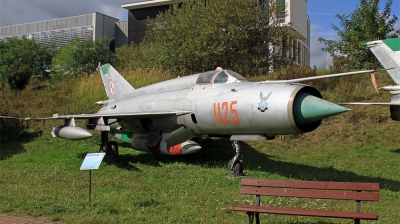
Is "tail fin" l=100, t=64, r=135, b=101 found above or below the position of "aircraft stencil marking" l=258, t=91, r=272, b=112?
above

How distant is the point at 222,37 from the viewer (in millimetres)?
23438

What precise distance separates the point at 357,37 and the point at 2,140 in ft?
63.8

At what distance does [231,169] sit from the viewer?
9.62m

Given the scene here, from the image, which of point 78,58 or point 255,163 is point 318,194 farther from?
point 78,58

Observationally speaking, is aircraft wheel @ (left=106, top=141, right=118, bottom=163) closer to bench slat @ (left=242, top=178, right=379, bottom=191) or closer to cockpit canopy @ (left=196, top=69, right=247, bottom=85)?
cockpit canopy @ (left=196, top=69, right=247, bottom=85)

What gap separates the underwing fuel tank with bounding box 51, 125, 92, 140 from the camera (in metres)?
11.4

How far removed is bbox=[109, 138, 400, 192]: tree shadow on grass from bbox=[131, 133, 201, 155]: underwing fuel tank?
0.53 metres

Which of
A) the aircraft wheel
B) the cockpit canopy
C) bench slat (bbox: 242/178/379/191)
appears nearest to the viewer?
bench slat (bbox: 242/178/379/191)

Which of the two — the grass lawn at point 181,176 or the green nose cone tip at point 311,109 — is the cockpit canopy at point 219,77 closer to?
the green nose cone tip at point 311,109

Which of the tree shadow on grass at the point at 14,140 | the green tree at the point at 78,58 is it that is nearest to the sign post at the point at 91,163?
the tree shadow on grass at the point at 14,140

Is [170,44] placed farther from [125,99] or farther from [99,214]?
[99,214]

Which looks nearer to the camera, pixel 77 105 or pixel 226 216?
pixel 226 216

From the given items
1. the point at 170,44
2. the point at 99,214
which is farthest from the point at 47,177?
the point at 170,44

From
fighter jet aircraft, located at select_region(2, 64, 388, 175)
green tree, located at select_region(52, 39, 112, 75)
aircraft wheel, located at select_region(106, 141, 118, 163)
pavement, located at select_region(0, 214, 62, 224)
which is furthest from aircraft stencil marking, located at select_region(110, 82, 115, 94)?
green tree, located at select_region(52, 39, 112, 75)
